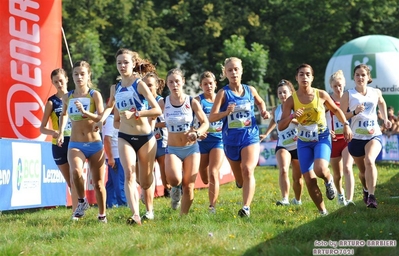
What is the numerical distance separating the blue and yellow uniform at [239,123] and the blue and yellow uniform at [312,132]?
0.72 meters

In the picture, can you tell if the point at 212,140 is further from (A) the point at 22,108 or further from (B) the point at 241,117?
(A) the point at 22,108

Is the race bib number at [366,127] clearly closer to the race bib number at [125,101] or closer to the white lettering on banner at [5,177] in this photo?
the race bib number at [125,101]

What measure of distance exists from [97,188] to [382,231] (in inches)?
156

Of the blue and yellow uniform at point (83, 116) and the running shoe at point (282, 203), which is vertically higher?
the blue and yellow uniform at point (83, 116)

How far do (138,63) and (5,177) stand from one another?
345 cm

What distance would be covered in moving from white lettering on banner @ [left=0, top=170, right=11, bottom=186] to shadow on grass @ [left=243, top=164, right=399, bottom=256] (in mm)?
5359

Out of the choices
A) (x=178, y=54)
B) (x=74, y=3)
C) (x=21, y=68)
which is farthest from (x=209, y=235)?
(x=178, y=54)

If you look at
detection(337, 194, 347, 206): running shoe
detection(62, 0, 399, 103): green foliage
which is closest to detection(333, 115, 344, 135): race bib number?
detection(337, 194, 347, 206): running shoe

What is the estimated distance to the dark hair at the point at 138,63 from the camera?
10.5 m

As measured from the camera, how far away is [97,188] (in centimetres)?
1114

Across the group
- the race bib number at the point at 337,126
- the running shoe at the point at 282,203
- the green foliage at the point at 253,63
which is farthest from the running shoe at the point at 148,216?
the green foliage at the point at 253,63

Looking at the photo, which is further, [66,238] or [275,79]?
[275,79]

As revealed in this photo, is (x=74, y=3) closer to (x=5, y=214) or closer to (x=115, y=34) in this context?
(x=115, y=34)

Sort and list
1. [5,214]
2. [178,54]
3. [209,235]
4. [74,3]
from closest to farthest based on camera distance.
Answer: [209,235], [5,214], [74,3], [178,54]
